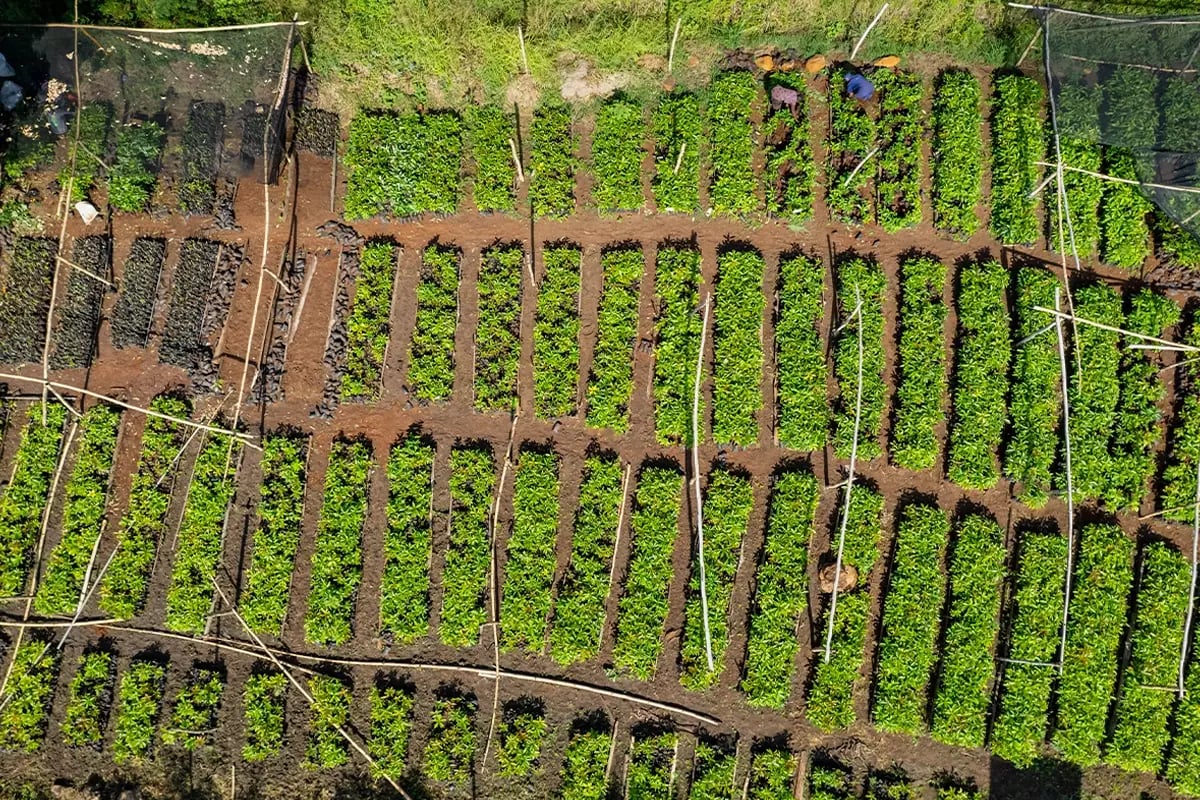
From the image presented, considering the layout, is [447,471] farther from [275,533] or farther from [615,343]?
[615,343]

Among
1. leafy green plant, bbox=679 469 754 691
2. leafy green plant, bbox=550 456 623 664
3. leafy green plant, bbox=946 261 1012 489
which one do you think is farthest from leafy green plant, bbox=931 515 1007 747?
leafy green plant, bbox=550 456 623 664

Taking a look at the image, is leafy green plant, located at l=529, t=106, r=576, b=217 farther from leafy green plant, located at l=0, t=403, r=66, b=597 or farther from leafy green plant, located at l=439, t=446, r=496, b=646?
leafy green plant, located at l=0, t=403, r=66, b=597

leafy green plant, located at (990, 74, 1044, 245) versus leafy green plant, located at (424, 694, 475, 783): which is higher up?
leafy green plant, located at (990, 74, 1044, 245)

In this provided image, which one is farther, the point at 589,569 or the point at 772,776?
the point at 589,569

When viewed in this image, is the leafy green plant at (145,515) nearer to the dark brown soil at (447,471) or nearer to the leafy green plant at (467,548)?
the dark brown soil at (447,471)

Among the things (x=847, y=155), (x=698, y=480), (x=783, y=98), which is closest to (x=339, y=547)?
(x=698, y=480)

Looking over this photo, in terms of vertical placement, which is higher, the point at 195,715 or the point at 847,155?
the point at 847,155
